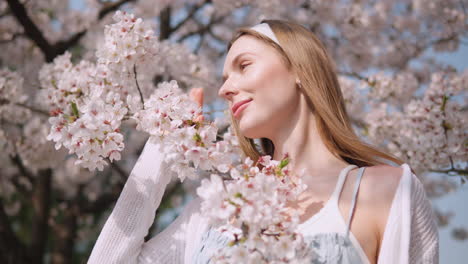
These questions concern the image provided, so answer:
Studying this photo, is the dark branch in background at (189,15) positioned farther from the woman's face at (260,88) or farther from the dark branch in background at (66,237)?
the woman's face at (260,88)

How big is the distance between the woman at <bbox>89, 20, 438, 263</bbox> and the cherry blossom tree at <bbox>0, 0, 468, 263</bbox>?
167 mm

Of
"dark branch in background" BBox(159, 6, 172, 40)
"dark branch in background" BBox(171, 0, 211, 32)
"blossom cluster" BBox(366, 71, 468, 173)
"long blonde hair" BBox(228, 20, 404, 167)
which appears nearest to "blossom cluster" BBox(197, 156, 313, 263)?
"long blonde hair" BBox(228, 20, 404, 167)

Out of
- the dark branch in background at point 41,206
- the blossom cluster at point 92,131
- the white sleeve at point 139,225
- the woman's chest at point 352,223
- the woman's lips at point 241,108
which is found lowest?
the dark branch in background at point 41,206

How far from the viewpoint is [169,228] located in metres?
1.82

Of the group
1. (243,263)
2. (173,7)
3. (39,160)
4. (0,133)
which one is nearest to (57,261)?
(39,160)

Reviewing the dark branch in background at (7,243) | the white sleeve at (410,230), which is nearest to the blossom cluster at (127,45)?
the white sleeve at (410,230)

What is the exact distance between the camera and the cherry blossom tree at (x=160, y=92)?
1512 mm

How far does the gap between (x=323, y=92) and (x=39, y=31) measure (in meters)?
2.89

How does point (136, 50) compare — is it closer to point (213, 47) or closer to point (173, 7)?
point (173, 7)

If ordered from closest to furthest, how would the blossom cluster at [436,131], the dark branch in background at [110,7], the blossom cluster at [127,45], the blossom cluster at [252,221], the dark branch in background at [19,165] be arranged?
the blossom cluster at [252,221] → the blossom cluster at [127,45] → the blossom cluster at [436,131] → the dark branch in background at [110,7] → the dark branch in background at [19,165]

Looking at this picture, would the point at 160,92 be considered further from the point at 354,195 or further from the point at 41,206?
the point at 41,206

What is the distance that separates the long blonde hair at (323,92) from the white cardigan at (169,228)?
0.85ft

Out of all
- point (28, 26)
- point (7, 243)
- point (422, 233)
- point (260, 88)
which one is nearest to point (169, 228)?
point (260, 88)

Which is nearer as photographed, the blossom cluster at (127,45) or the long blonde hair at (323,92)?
the long blonde hair at (323,92)
